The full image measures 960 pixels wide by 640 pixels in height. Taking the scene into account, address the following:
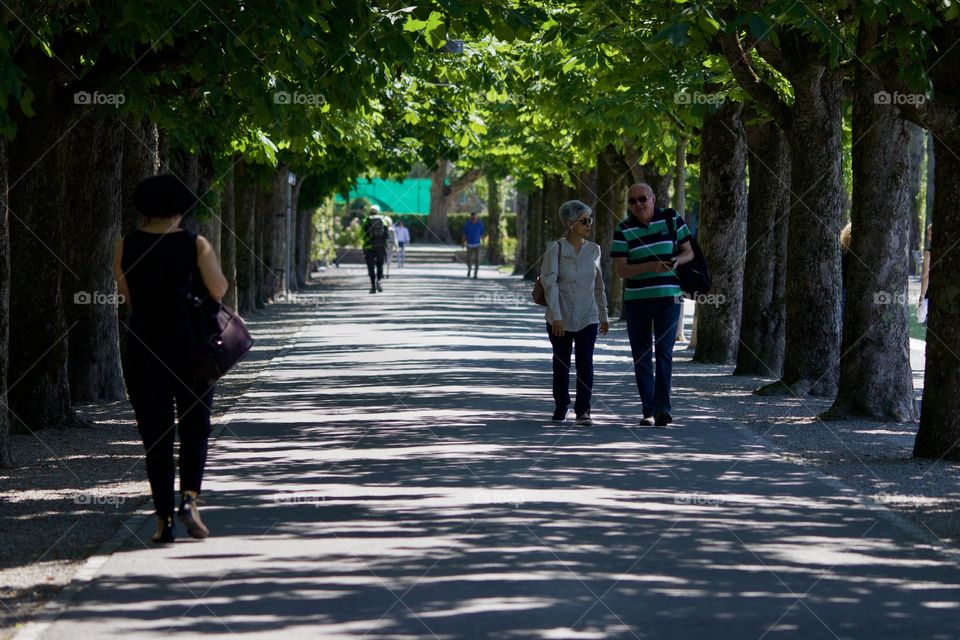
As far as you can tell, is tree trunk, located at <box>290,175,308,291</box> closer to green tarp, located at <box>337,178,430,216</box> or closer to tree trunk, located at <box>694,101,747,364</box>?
green tarp, located at <box>337,178,430,216</box>

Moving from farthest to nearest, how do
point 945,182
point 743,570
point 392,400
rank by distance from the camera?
point 392,400
point 945,182
point 743,570

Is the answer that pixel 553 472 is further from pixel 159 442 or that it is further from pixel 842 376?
pixel 842 376

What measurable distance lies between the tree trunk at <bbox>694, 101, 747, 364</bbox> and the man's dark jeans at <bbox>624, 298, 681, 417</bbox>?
27.8 ft

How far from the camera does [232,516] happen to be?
9461mm

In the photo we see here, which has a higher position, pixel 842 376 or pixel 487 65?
pixel 487 65

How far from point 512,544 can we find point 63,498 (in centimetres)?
325

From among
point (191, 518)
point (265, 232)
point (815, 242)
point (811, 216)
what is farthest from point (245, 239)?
point (191, 518)

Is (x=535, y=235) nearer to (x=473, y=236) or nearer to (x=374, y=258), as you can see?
(x=473, y=236)

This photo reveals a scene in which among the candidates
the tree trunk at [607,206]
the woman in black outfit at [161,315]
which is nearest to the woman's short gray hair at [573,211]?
the woman in black outfit at [161,315]

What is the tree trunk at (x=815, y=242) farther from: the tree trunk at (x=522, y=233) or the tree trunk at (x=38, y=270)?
the tree trunk at (x=522, y=233)

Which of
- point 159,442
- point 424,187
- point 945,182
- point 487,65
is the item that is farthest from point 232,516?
point 424,187

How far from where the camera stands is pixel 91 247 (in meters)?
16.4

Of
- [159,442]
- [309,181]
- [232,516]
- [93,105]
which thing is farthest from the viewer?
[309,181]

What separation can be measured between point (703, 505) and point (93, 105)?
22.0 feet
